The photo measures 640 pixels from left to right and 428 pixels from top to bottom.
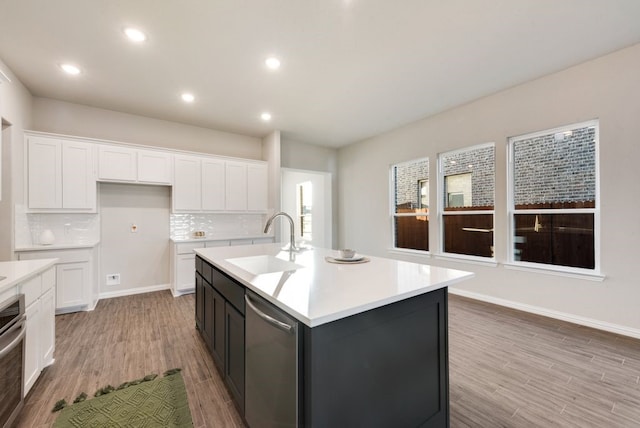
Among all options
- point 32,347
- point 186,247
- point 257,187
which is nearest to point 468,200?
point 257,187

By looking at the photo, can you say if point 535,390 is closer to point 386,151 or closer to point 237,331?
point 237,331

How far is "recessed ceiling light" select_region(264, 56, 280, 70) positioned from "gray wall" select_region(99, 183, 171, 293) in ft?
9.61

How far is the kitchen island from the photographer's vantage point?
3.37ft

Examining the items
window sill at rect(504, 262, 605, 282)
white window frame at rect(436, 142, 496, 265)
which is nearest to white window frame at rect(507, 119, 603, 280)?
window sill at rect(504, 262, 605, 282)

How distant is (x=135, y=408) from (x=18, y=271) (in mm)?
1225

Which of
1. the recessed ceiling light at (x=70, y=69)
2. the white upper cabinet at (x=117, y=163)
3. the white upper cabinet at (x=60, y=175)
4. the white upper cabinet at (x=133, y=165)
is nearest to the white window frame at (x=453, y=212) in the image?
the white upper cabinet at (x=133, y=165)

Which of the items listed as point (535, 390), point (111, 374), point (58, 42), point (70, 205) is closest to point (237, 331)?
point (111, 374)

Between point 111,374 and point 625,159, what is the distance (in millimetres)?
5145

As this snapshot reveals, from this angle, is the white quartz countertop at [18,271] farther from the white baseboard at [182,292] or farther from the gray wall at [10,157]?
the white baseboard at [182,292]

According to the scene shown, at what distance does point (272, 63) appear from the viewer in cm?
294

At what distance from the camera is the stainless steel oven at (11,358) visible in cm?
143

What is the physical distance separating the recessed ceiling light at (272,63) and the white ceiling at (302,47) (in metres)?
0.07

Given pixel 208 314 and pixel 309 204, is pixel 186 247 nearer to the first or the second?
pixel 208 314

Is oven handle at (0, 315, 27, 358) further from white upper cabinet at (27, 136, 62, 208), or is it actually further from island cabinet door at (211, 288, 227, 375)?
white upper cabinet at (27, 136, 62, 208)
